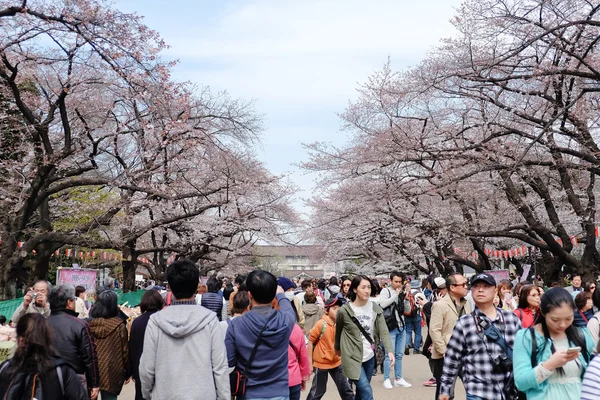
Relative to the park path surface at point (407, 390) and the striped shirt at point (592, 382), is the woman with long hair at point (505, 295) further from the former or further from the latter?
the striped shirt at point (592, 382)

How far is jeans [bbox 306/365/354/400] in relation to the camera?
627cm

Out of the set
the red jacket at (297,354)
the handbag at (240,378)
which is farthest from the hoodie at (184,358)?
the red jacket at (297,354)

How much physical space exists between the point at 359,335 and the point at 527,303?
5.39 feet

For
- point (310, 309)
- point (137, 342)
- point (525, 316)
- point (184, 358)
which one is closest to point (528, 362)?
point (184, 358)

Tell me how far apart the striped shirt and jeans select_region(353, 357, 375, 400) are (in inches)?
140

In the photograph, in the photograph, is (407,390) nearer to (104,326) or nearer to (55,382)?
(104,326)

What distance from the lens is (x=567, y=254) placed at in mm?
15914

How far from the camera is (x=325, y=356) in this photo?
6.45 metres

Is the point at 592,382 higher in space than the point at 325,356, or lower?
higher

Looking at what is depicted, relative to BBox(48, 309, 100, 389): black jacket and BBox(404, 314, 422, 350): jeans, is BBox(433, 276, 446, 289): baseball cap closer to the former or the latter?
BBox(404, 314, 422, 350): jeans

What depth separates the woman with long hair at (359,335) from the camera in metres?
6.16

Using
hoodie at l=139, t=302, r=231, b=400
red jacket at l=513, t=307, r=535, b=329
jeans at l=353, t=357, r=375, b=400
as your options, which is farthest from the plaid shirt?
red jacket at l=513, t=307, r=535, b=329

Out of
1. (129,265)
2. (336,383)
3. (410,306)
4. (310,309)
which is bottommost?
(336,383)

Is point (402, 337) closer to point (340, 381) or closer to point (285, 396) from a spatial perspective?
point (340, 381)
